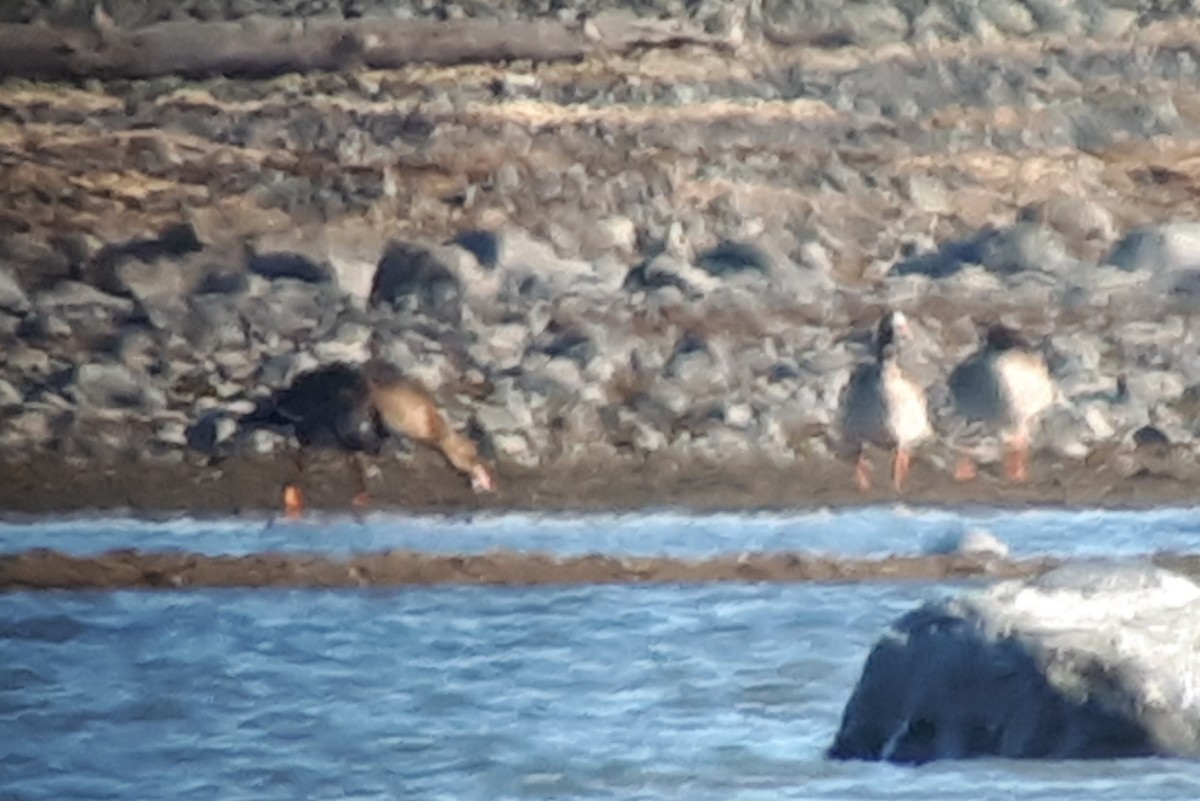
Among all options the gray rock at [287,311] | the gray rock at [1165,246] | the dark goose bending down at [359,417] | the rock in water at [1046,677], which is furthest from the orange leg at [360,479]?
the gray rock at [1165,246]

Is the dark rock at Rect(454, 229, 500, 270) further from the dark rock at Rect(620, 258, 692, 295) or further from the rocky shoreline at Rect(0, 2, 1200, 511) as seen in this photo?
the dark rock at Rect(620, 258, 692, 295)

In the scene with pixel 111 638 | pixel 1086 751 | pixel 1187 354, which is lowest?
pixel 1086 751

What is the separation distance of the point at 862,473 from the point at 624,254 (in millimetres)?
277

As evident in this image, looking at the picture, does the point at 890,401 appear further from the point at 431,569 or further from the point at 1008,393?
the point at 431,569

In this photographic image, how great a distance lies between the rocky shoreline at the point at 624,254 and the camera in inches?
92.8

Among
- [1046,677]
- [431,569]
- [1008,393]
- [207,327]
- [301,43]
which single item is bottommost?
[1046,677]

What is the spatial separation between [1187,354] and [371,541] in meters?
0.72

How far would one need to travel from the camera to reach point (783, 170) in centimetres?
237

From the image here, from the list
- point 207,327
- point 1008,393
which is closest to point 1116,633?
point 1008,393

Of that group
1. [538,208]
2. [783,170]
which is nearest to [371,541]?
[538,208]

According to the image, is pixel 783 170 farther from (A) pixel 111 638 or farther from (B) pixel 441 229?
(A) pixel 111 638

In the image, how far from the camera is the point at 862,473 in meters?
2.37

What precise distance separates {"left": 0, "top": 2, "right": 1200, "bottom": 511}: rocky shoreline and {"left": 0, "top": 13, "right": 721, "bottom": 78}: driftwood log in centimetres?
2

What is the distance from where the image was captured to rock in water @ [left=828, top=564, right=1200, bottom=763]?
2.29m
